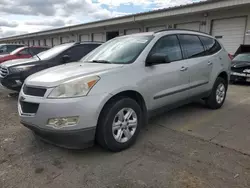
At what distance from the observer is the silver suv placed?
2.69 meters

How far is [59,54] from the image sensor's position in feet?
20.6

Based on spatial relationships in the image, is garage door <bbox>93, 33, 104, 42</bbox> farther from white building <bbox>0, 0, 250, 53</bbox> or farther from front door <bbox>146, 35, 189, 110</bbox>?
front door <bbox>146, 35, 189, 110</bbox>

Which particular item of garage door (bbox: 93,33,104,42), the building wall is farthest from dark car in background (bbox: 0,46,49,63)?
garage door (bbox: 93,33,104,42)

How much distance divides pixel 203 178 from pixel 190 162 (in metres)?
0.35

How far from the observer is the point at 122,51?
3.72 m

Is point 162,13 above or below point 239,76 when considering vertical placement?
above

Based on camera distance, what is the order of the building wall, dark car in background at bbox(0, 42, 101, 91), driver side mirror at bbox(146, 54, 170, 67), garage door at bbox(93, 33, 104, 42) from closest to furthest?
driver side mirror at bbox(146, 54, 170, 67) < dark car in background at bbox(0, 42, 101, 91) < the building wall < garage door at bbox(93, 33, 104, 42)

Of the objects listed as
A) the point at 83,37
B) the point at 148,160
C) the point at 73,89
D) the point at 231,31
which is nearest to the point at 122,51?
the point at 73,89

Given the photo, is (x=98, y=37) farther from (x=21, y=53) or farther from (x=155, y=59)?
(x=155, y=59)

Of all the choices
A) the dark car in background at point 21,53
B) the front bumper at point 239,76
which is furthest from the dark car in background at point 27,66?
the front bumper at point 239,76

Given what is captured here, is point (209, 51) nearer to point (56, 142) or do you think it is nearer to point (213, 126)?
point (213, 126)

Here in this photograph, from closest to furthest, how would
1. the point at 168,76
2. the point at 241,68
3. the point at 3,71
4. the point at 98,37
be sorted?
the point at 168,76 < the point at 3,71 < the point at 241,68 < the point at 98,37

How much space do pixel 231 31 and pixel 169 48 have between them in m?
9.92

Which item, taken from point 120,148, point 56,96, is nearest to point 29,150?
point 56,96
